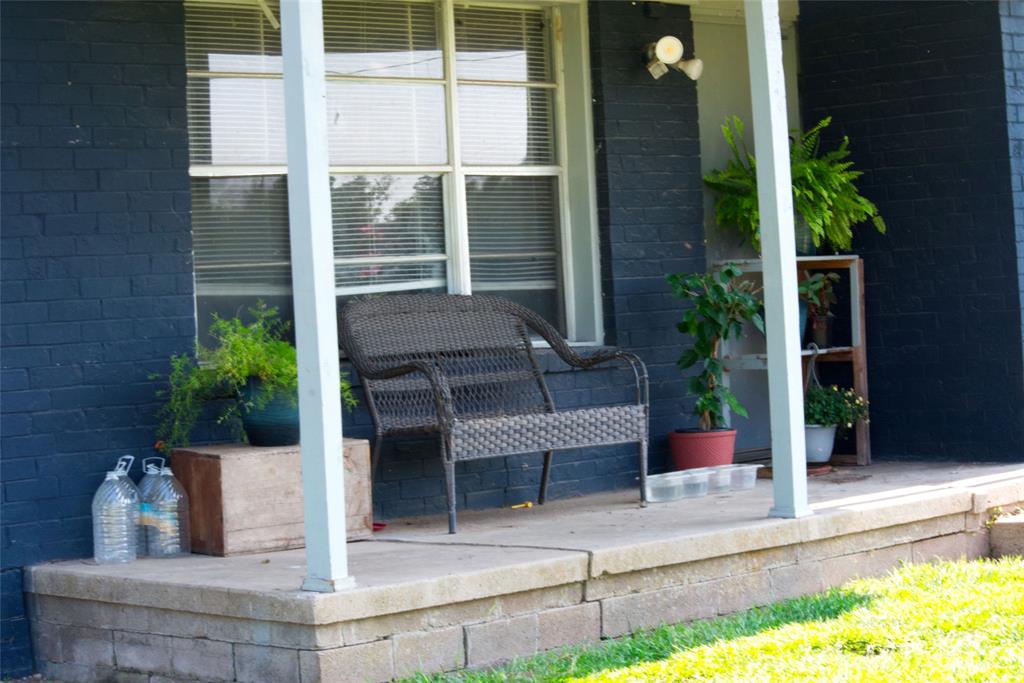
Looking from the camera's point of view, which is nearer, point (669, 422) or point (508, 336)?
point (508, 336)

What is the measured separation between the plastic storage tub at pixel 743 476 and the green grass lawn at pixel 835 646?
1.15m

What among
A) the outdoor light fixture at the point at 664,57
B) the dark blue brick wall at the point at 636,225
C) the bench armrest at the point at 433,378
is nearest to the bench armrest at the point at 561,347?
the dark blue brick wall at the point at 636,225

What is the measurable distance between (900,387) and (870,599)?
261 centimetres

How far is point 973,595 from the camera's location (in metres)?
5.17

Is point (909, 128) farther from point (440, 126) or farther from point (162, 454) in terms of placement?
point (162, 454)

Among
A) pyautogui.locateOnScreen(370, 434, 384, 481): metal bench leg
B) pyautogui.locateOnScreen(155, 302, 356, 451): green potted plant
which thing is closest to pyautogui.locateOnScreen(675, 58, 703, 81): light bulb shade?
pyautogui.locateOnScreen(370, 434, 384, 481): metal bench leg

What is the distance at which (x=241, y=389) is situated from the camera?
537 centimetres

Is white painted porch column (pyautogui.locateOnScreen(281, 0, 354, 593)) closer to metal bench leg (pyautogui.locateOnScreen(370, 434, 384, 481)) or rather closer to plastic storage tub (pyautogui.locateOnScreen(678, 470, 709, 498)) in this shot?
metal bench leg (pyautogui.locateOnScreen(370, 434, 384, 481))

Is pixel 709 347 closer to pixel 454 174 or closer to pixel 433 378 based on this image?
pixel 454 174

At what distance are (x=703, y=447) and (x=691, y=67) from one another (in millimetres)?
1814

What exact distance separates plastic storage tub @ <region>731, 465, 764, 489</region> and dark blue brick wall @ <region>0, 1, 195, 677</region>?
95.8 inches

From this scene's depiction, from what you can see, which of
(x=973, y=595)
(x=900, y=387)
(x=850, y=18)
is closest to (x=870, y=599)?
(x=973, y=595)

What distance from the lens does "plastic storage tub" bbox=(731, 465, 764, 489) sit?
6465 millimetres

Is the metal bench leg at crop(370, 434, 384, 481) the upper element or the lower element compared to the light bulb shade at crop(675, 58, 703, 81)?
lower
